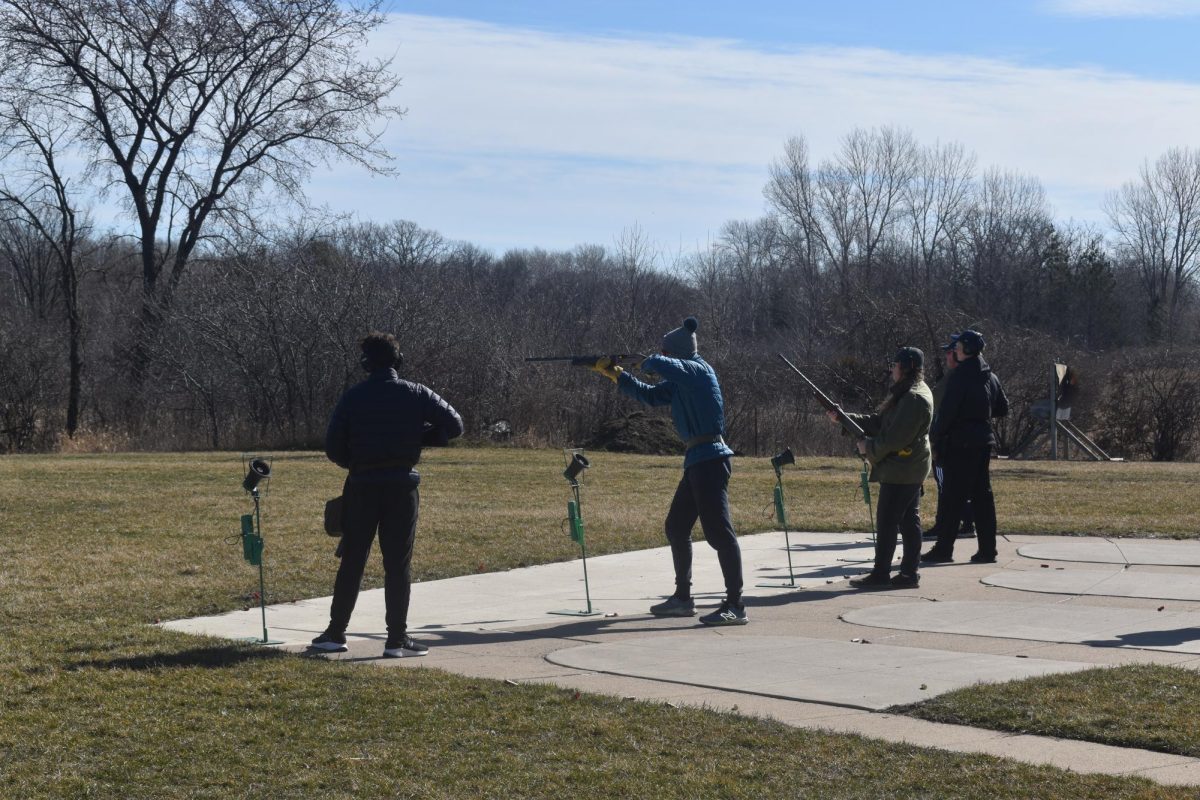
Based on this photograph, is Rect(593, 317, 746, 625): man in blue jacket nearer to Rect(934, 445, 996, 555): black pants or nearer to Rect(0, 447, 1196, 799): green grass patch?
Rect(0, 447, 1196, 799): green grass patch

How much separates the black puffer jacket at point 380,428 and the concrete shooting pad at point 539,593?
127cm

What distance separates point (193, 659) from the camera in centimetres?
785

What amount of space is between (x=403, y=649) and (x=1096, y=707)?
3.94 m

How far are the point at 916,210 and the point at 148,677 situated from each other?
7438 cm

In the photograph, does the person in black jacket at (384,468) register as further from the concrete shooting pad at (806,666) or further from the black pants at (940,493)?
the black pants at (940,493)

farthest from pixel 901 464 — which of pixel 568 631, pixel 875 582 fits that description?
pixel 568 631

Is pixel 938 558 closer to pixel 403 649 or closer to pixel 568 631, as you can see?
pixel 568 631

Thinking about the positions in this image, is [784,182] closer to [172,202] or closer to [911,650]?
[172,202]

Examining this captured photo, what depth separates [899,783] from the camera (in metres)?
5.28

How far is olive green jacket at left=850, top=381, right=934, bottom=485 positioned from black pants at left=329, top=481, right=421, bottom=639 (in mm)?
4172

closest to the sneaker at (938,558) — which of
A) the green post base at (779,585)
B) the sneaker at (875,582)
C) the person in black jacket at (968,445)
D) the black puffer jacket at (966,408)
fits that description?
the person in black jacket at (968,445)

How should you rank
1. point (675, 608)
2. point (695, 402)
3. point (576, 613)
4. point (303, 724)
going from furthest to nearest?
1. point (576, 613)
2. point (675, 608)
3. point (695, 402)
4. point (303, 724)

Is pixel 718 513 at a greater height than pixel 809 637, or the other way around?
pixel 718 513

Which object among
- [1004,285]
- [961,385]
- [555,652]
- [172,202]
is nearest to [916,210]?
[1004,285]
